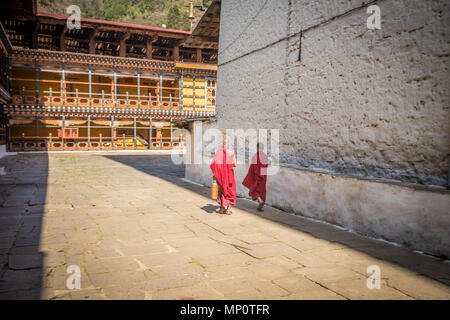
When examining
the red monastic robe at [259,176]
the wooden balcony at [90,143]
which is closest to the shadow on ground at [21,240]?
the red monastic robe at [259,176]

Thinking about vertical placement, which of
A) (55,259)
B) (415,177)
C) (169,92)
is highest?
(169,92)

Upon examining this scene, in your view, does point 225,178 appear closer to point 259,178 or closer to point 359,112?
point 259,178

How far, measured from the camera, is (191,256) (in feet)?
12.1

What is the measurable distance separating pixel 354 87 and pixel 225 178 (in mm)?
2488

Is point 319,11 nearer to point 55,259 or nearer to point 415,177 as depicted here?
point 415,177

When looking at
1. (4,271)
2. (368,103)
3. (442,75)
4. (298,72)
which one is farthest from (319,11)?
(4,271)

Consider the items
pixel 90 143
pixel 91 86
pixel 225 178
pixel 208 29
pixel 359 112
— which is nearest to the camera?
pixel 359 112

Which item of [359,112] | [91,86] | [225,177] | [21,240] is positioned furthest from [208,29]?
[91,86]

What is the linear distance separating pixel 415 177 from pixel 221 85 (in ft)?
19.9

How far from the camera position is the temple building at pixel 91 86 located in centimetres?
2166

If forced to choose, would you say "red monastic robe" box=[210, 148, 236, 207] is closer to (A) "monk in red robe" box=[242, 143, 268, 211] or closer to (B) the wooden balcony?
(A) "monk in red robe" box=[242, 143, 268, 211]

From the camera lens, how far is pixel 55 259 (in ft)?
11.6

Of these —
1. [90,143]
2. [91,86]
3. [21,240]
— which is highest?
[91,86]

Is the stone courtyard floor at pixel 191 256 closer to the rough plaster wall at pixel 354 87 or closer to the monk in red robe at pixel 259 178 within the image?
the monk in red robe at pixel 259 178
